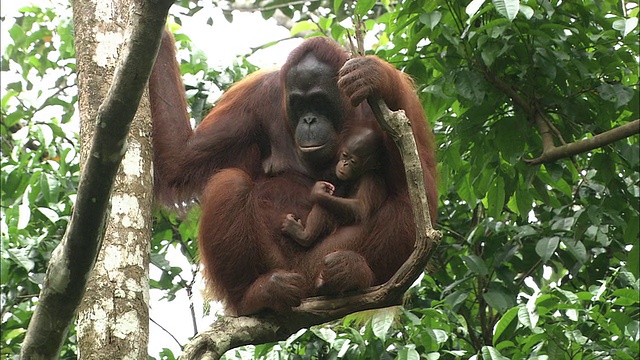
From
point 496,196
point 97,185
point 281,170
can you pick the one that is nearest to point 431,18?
point 281,170

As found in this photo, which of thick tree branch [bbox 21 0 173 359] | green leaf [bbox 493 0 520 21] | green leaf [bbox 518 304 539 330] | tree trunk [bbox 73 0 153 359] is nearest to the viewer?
thick tree branch [bbox 21 0 173 359]

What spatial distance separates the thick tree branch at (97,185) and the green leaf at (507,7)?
5.78 feet

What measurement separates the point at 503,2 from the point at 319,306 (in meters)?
1.63

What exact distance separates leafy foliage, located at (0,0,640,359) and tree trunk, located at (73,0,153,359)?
111cm

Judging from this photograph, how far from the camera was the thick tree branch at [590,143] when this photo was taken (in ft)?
14.4

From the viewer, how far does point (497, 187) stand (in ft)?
17.0

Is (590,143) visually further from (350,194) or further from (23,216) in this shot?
(23,216)

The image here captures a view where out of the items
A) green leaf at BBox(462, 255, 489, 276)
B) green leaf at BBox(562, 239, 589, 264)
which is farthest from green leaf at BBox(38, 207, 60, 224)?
green leaf at BBox(562, 239, 589, 264)

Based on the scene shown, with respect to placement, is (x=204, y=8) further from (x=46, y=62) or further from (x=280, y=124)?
(x=280, y=124)

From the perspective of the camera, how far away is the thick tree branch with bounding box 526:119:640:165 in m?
4.40

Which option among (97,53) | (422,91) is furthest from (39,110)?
(422,91)

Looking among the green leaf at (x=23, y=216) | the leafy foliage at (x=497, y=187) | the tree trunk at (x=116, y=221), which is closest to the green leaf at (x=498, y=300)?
the leafy foliage at (x=497, y=187)

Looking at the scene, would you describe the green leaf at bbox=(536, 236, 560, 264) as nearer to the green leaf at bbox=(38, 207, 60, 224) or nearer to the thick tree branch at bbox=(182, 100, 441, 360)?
the thick tree branch at bbox=(182, 100, 441, 360)

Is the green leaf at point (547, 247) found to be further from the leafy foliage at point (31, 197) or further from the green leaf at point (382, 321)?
the leafy foliage at point (31, 197)
